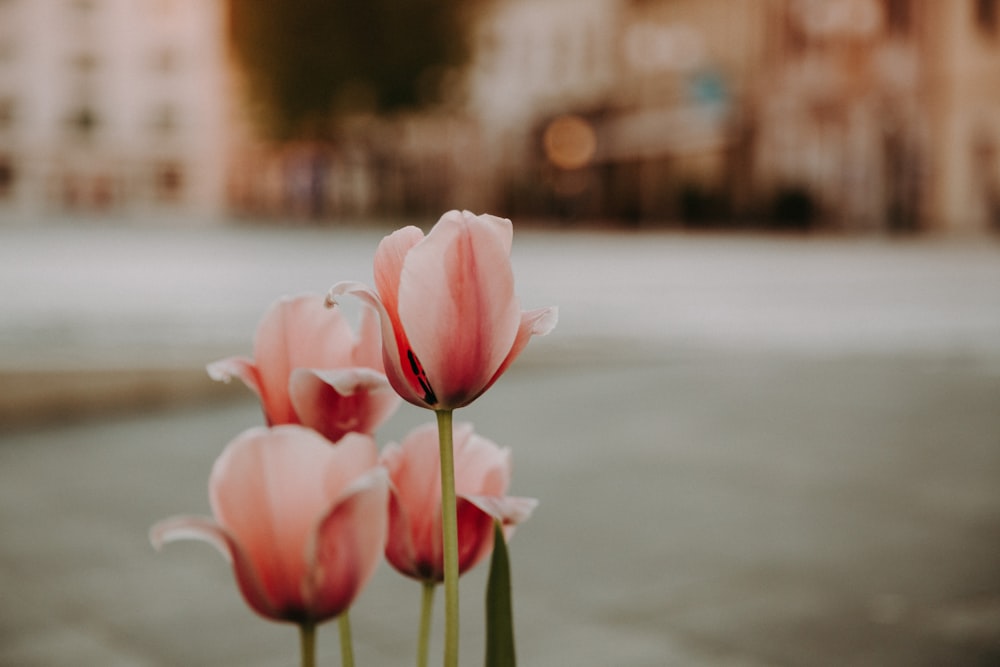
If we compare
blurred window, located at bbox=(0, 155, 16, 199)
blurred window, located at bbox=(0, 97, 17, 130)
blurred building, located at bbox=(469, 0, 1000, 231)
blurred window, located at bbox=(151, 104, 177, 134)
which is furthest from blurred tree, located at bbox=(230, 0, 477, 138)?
blurred window, located at bbox=(151, 104, 177, 134)

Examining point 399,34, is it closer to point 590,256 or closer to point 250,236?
point 250,236

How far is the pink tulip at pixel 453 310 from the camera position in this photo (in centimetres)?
76

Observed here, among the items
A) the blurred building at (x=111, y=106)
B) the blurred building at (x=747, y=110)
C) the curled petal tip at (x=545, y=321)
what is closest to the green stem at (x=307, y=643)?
the curled petal tip at (x=545, y=321)

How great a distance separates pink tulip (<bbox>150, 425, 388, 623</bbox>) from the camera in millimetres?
754

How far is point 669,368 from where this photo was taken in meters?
7.61

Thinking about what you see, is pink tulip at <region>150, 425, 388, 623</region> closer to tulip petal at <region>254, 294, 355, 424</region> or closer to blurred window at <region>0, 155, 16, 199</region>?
tulip petal at <region>254, 294, 355, 424</region>

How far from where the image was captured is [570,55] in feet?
149

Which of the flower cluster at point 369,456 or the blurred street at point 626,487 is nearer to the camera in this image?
the flower cluster at point 369,456

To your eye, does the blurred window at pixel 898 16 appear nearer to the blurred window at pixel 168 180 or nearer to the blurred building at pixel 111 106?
the blurred building at pixel 111 106

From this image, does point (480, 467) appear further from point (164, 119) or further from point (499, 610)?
point (164, 119)

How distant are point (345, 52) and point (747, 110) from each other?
1152 cm

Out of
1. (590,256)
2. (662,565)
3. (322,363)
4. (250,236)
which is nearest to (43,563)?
(662,565)

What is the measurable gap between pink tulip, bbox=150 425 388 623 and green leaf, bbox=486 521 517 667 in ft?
0.29

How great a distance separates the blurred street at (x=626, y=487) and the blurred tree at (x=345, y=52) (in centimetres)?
2624
